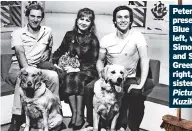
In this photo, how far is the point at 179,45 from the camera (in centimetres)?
155

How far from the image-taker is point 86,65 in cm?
166

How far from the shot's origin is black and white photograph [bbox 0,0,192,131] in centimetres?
163

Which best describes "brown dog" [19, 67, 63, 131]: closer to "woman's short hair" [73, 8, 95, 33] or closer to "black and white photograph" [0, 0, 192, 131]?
"black and white photograph" [0, 0, 192, 131]

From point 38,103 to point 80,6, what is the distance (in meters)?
0.56

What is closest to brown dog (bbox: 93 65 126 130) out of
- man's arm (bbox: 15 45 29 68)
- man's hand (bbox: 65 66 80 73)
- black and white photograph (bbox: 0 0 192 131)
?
black and white photograph (bbox: 0 0 192 131)

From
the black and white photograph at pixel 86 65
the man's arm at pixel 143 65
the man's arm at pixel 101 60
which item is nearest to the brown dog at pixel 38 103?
the black and white photograph at pixel 86 65

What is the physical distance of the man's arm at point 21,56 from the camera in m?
1.66

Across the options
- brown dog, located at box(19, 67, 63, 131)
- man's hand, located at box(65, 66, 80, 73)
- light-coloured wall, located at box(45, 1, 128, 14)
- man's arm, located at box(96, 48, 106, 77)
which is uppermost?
light-coloured wall, located at box(45, 1, 128, 14)

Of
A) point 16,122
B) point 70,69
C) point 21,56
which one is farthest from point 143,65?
point 16,122

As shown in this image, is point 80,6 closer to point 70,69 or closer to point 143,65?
point 70,69

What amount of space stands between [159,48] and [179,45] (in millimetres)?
112

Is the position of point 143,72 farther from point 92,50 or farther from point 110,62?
point 92,50

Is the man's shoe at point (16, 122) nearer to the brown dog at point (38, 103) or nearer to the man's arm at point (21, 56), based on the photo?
the brown dog at point (38, 103)

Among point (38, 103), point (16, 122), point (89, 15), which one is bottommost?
point (16, 122)
